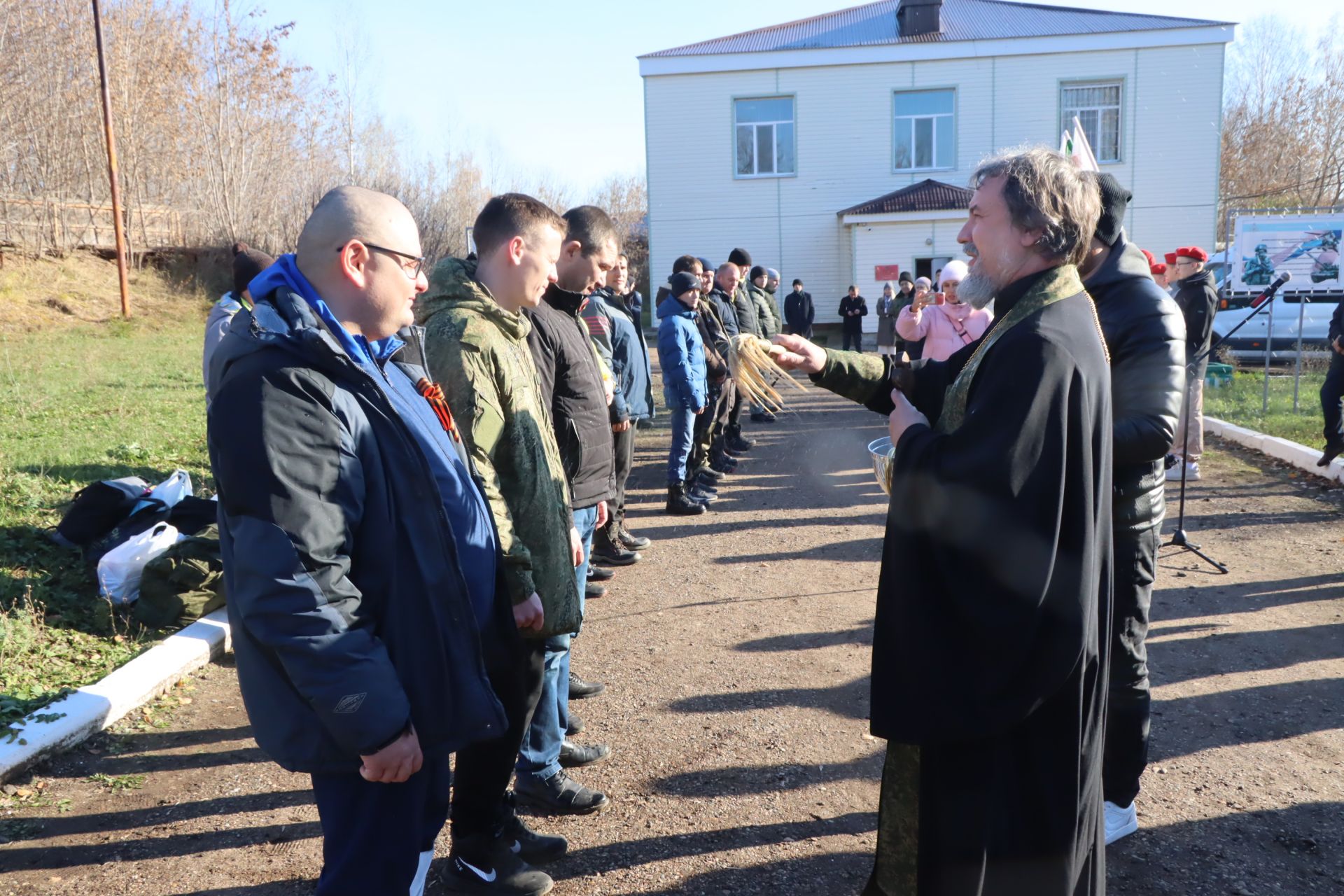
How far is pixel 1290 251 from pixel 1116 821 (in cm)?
1117

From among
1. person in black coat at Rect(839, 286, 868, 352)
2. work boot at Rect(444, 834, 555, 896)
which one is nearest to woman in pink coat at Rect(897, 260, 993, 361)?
work boot at Rect(444, 834, 555, 896)

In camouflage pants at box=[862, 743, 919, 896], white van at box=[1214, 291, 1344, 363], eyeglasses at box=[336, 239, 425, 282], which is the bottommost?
camouflage pants at box=[862, 743, 919, 896]

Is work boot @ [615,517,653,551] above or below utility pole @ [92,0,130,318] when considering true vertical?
below

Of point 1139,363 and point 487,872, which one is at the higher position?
point 1139,363

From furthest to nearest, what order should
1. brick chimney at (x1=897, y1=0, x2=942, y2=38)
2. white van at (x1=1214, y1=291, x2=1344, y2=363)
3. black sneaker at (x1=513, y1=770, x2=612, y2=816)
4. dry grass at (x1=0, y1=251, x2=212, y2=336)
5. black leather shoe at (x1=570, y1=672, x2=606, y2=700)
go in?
brick chimney at (x1=897, y1=0, x2=942, y2=38)
dry grass at (x1=0, y1=251, x2=212, y2=336)
white van at (x1=1214, y1=291, x2=1344, y2=363)
black leather shoe at (x1=570, y1=672, x2=606, y2=700)
black sneaker at (x1=513, y1=770, x2=612, y2=816)

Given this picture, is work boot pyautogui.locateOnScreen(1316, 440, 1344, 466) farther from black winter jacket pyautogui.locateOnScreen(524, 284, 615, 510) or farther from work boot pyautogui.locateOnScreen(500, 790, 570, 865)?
work boot pyautogui.locateOnScreen(500, 790, 570, 865)

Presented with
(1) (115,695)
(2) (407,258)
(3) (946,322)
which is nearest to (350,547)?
(2) (407,258)

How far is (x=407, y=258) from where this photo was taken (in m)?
2.12

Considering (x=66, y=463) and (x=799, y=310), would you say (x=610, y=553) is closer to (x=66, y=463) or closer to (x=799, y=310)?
(x=66, y=463)

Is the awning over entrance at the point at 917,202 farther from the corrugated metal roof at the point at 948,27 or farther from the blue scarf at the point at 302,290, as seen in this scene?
the blue scarf at the point at 302,290

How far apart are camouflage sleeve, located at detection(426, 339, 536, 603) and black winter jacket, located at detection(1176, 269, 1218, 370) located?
24.4 feet

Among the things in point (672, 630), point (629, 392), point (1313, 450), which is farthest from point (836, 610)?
point (1313, 450)

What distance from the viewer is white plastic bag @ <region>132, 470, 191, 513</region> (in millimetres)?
5637

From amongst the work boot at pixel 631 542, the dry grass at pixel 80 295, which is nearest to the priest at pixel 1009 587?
the work boot at pixel 631 542
